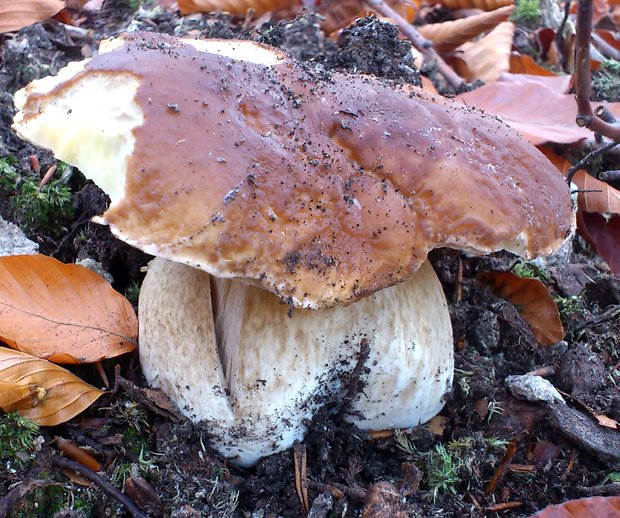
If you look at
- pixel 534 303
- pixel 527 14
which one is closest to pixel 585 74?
pixel 534 303

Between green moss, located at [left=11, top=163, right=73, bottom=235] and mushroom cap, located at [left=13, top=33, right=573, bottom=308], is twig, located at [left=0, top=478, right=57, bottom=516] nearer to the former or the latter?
mushroom cap, located at [left=13, top=33, right=573, bottom=308]

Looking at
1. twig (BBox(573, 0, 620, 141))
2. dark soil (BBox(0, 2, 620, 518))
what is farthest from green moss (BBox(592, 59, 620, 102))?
twig (BBox(573, 0, 620, 141))

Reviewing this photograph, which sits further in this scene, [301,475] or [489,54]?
[489,54]

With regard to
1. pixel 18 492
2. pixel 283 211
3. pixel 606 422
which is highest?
pixel 283 211

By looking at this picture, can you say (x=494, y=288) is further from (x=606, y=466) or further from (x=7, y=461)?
(x=7, y=461)

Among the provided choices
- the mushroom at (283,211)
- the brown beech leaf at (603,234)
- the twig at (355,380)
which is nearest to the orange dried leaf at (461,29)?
the brown beech leaf at (603,234)

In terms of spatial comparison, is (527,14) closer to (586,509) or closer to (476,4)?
(476,4)

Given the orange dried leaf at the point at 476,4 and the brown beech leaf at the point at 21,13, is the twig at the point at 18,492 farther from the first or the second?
the orange dried leaf at the point at 476,4
